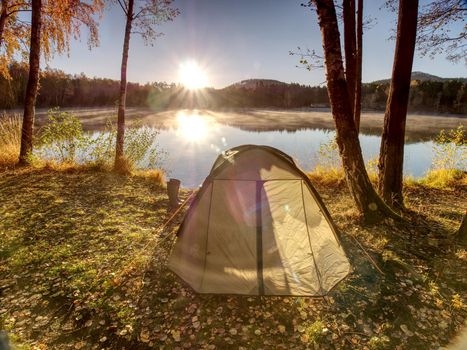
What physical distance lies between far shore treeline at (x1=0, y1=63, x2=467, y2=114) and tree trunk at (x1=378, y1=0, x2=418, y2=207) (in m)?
32.9

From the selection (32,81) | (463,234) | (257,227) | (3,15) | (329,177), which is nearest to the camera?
(257,227)

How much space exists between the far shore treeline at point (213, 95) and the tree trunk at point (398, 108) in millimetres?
32937

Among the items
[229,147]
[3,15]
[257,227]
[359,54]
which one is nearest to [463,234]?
[257,227]

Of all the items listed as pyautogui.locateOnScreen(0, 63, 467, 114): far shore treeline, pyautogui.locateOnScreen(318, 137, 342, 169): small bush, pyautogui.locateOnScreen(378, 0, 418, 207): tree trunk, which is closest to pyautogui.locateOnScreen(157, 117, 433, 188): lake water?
pyautogui.locateOnScreen(318, 137, 342, 169): small bush

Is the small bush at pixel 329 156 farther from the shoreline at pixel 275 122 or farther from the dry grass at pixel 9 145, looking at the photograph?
the shoreline at pixel 275 122

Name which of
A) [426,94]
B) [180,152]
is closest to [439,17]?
[180,152]

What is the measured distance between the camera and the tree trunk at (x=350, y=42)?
7570 mm

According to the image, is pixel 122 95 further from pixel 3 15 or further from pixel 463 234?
pixel 463 234

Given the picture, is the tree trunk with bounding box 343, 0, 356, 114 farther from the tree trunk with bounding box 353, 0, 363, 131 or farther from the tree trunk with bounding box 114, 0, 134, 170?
the tree trunk with bounding box 114, 0, 134, 170

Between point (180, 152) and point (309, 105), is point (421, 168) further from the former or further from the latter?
point (309, 105)

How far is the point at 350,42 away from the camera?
25.3ft

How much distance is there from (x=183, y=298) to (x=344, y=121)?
3985mm

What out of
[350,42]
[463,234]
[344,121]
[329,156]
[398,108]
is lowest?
[463,234]

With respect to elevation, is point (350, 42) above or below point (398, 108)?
above
